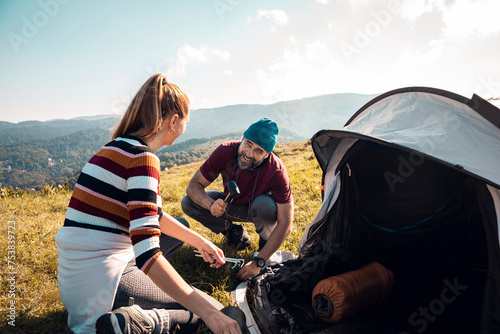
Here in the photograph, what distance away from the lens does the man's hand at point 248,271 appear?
3082mm

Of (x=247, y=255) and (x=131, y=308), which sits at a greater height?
(x=131, y=308)

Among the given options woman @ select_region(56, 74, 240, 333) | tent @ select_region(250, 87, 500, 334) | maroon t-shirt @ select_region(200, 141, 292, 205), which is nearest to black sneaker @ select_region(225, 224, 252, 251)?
maroon t-shirt @ select_region(200, 141, 292, 205)

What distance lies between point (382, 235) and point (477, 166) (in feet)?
6.33

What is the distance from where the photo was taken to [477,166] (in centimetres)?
184

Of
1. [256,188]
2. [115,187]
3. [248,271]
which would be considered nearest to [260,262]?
[248,271]

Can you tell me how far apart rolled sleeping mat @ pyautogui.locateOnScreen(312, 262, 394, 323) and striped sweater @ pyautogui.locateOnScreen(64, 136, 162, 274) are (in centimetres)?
174

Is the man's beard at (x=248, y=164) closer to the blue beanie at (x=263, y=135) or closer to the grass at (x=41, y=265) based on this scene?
the blue beanie at (x=263, y=135)

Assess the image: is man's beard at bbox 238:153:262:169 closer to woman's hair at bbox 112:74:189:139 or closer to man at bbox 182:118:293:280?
man at bbox 182:118:293:280

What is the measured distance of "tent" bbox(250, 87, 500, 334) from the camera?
196 cm

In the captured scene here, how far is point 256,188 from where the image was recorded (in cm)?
358

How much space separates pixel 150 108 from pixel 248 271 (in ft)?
6.78

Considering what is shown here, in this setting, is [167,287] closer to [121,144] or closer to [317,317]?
[121,144]

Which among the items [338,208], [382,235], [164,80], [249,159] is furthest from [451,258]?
[164,80]

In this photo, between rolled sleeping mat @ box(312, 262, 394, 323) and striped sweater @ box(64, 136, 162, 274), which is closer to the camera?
striped sweater @ box(64, 136, 162, 274)
